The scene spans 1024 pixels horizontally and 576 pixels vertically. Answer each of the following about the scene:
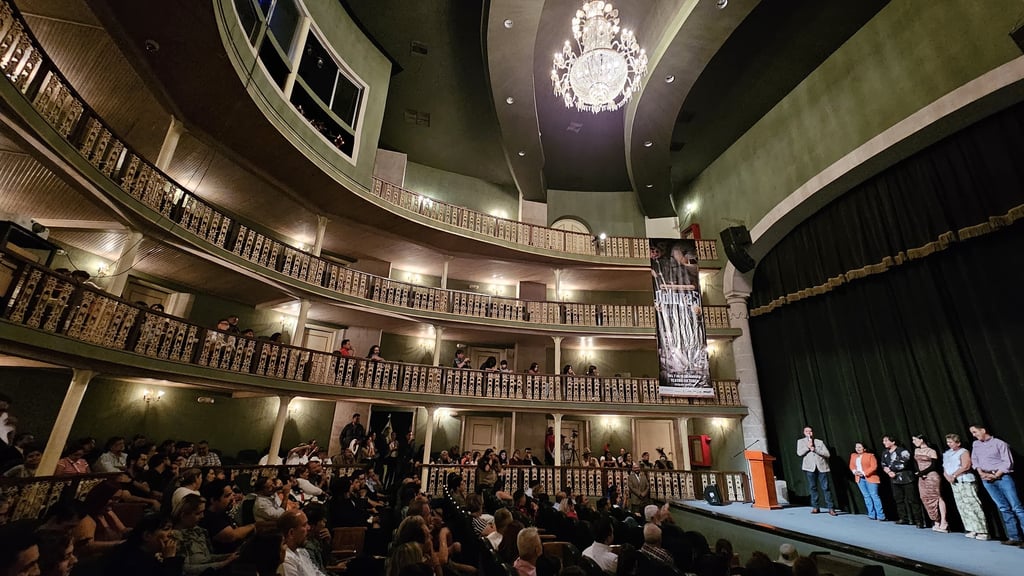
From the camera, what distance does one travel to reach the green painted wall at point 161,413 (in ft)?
24.0

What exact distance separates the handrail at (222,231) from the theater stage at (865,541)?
5568 millimetres

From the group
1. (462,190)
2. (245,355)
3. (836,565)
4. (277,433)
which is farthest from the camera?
(462,190)

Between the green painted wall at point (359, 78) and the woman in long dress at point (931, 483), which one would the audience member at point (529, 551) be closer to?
the woman in long dress at point (931, 483)

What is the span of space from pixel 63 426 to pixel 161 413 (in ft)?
12.5

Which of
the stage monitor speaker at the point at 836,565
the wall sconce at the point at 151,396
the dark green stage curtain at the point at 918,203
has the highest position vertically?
the dark green stage curtain at the point at 918,203

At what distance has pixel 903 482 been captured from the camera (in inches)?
279

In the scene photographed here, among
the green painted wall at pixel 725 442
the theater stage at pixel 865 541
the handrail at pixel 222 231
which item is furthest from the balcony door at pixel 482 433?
the theater stage at pixel 865 541

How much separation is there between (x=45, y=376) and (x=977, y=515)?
48.0 ft

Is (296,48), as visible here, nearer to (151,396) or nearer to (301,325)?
(301,325)

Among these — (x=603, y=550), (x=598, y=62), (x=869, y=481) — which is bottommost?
(x=603, y=550)

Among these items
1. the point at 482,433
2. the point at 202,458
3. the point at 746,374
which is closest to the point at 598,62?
the point at 746,374

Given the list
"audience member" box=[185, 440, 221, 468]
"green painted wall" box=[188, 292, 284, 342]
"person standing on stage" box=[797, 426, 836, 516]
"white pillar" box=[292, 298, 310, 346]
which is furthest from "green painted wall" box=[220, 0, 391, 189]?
"person standing on stage" box=[797, 426, 836, 516]

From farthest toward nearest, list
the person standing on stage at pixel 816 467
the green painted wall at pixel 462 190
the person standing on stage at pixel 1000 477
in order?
1. the green painted wall at pixel 462 190
2. the person standing on stage at pixel 816 467
3. the person standing on stage at pixel 1000 477

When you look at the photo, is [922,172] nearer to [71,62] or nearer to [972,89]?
[972,89]
